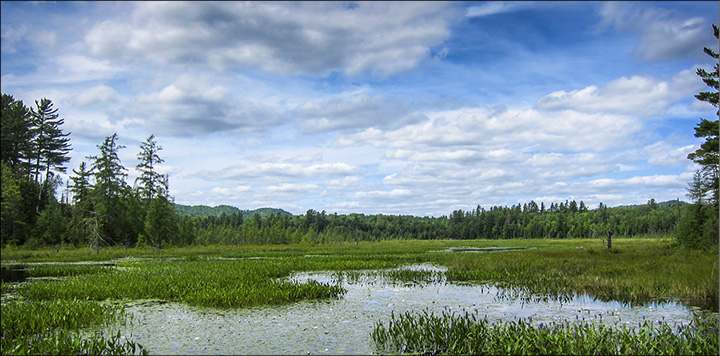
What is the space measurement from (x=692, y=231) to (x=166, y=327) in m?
43.5

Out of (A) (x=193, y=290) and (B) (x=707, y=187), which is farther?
(B) (x=707, y=187)

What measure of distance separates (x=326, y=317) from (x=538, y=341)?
6.46 meters

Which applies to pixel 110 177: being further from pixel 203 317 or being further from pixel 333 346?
pixel 333 346

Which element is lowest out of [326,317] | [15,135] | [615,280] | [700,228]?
[326,317]

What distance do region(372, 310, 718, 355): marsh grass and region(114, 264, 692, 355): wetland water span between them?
983mm

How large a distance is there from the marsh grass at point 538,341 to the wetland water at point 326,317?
983 mm

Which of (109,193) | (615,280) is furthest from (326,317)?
(109,193)

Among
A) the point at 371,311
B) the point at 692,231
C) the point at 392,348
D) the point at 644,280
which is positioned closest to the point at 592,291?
the point at 644,280

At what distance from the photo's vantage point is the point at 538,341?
895 centimetres

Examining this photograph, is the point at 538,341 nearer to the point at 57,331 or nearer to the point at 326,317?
the point at 326,317

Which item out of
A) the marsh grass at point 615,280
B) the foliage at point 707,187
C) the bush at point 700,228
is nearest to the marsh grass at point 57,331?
the marsh grass at point 615,280

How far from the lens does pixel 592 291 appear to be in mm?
18156

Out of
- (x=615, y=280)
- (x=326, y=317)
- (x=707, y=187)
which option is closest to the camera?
(x=326, y=317)

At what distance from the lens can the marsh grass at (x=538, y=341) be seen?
844cm
